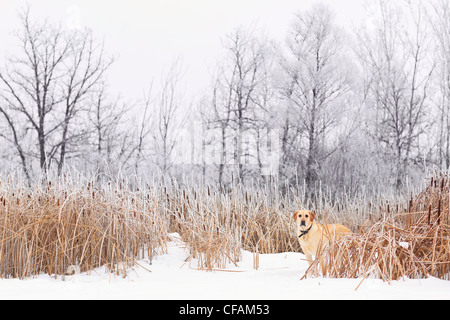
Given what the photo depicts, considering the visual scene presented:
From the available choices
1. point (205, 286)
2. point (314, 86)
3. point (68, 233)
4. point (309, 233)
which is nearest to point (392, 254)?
point (309, 233)

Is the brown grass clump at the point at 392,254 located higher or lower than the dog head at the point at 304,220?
lower

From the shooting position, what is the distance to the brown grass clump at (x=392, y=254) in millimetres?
3121

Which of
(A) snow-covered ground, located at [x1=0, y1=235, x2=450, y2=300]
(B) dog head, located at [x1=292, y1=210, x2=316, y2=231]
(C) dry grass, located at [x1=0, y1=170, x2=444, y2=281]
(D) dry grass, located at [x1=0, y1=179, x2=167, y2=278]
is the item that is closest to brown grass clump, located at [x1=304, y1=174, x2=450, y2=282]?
(C) dry grass, located at [x1=0, y1=170, x2=444, y2=281]

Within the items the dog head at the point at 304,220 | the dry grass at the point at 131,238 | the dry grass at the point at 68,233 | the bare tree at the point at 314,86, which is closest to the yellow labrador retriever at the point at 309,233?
the dog head at the point at 304,220

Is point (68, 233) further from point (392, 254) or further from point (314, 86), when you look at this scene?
point (314, 86)

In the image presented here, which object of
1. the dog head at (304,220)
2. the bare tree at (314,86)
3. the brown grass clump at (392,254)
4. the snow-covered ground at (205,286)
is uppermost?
the bare tree at (314,86)

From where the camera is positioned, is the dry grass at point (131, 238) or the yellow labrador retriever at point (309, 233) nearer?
the dry grass at point (131, 238)

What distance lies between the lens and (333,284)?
9.76 feet

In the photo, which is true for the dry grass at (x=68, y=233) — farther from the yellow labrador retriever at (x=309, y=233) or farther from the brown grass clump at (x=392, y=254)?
the brown grass clump at (x=392, y=254)

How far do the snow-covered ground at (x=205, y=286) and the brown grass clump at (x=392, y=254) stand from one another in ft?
0.42

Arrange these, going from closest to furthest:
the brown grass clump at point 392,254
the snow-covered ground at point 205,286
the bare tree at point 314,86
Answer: the snow-covered ground at point 205,286 < the brown grass clump at point 392,254 < the bare tree at point 314,86
